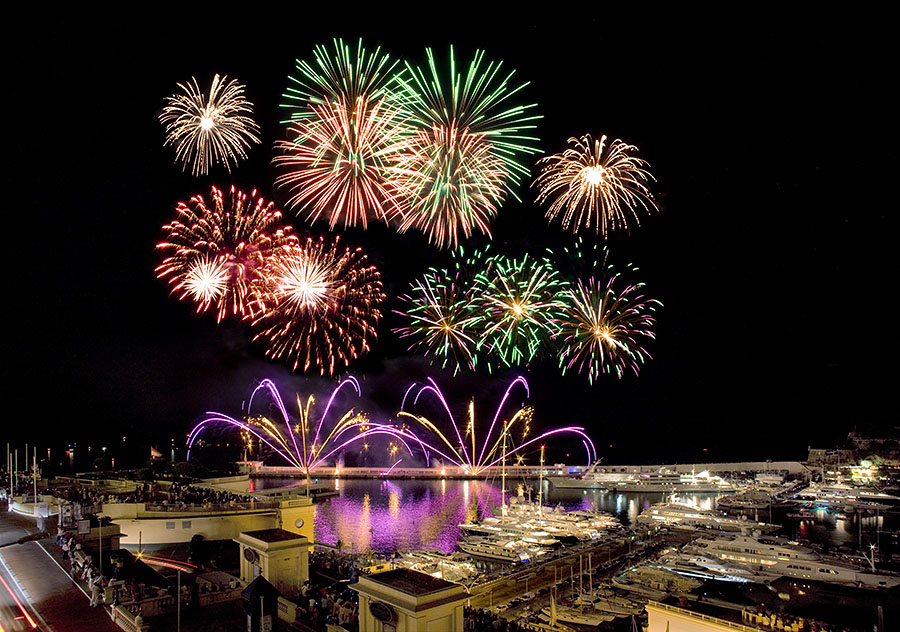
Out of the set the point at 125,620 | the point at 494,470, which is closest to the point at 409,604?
the point at 125,620

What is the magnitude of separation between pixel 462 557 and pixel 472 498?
2620 centimetres

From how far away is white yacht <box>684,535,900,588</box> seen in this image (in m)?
24.8

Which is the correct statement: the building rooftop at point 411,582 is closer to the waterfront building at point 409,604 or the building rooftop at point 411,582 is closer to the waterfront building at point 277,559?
the waterfront building at point 409,604

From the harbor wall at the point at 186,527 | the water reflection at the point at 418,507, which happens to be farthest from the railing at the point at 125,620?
the water reflection at the point at 418,507

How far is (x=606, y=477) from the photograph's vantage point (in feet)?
208

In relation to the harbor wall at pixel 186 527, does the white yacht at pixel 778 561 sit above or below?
below

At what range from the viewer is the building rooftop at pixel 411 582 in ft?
32.6

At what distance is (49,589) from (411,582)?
8317 millimetres

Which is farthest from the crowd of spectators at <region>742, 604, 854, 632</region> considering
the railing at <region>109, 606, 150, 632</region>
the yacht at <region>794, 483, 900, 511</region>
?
the yacht at <region>794, 483, 900, 511</region>

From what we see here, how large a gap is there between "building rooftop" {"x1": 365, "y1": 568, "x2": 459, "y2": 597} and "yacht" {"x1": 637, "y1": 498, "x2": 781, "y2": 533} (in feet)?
100

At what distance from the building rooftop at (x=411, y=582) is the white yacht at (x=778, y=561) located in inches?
814

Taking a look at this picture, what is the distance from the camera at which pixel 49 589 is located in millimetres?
12609

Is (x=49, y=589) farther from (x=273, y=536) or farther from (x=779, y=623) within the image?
(x=779, y=623)

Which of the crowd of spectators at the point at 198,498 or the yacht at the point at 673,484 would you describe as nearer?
the crowd of spectators at the point at 198,498
